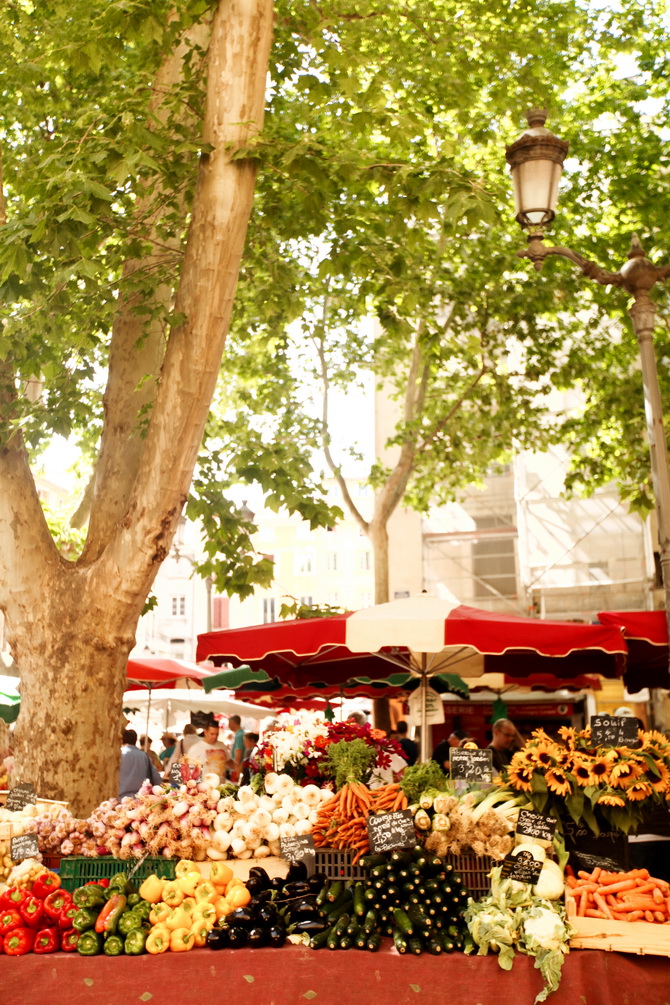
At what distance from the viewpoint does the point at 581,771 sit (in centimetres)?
497

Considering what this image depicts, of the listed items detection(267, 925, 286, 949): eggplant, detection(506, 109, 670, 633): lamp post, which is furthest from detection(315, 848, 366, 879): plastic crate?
detection(506, 109, 670, 633): lamp post

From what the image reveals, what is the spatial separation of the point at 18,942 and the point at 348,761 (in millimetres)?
2056

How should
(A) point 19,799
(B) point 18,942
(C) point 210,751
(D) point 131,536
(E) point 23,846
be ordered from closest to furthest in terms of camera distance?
1. (B) point 18,942
2. (E) point 23,846
3. (A) point 19,799
4. (D) point 131,536
5. (C) point 210,751

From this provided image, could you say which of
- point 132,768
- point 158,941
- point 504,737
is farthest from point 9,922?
Result: point 504,737

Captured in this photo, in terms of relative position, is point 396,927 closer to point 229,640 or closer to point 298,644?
point 298,644

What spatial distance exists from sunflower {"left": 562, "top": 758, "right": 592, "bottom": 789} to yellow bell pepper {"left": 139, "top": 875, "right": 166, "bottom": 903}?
223cm

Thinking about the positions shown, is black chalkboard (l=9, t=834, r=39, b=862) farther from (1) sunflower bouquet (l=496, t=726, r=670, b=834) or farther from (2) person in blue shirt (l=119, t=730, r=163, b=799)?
(2) person in blue shirt (l=119, t=730, r=163, b=799)

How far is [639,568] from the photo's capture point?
76.4ft

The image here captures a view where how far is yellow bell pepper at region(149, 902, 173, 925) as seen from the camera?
458 centimetres

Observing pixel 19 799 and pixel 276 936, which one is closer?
pixel 276 936

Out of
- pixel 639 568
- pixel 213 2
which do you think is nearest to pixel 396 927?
pixel 213 2

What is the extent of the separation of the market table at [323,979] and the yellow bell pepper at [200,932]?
12 cm

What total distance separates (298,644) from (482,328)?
287 inches

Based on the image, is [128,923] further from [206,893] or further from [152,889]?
[206,893]
